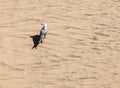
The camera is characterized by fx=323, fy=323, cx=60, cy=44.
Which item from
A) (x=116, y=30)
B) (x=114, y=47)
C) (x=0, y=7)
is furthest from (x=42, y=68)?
(x=0, y=7)

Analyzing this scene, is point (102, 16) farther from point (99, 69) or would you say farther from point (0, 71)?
point (0, 71)

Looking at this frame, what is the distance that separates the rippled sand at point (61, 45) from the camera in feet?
24.1

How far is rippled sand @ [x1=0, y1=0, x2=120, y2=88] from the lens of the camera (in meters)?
7.33

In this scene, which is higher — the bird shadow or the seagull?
the seagull

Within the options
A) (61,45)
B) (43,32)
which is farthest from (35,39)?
(61,45)

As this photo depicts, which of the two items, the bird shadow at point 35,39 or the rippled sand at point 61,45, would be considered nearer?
the rippled sand at point 61,45

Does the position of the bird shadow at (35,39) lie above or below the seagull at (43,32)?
below

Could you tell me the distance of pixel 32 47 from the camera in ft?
27.4

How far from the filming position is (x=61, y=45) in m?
8.54

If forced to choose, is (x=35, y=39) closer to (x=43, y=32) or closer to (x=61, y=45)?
(x=43, y=32)

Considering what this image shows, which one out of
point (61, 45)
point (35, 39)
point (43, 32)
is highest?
point (43, 32)

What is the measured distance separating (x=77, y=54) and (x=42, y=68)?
1102 millimetres

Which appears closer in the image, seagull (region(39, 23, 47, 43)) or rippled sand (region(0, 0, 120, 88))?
rippled sand (region(0, 0, 120, 88))

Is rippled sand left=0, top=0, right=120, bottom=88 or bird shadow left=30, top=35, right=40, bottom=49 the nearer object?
rippled sand left=0, top=0, right=120, bottom=88
